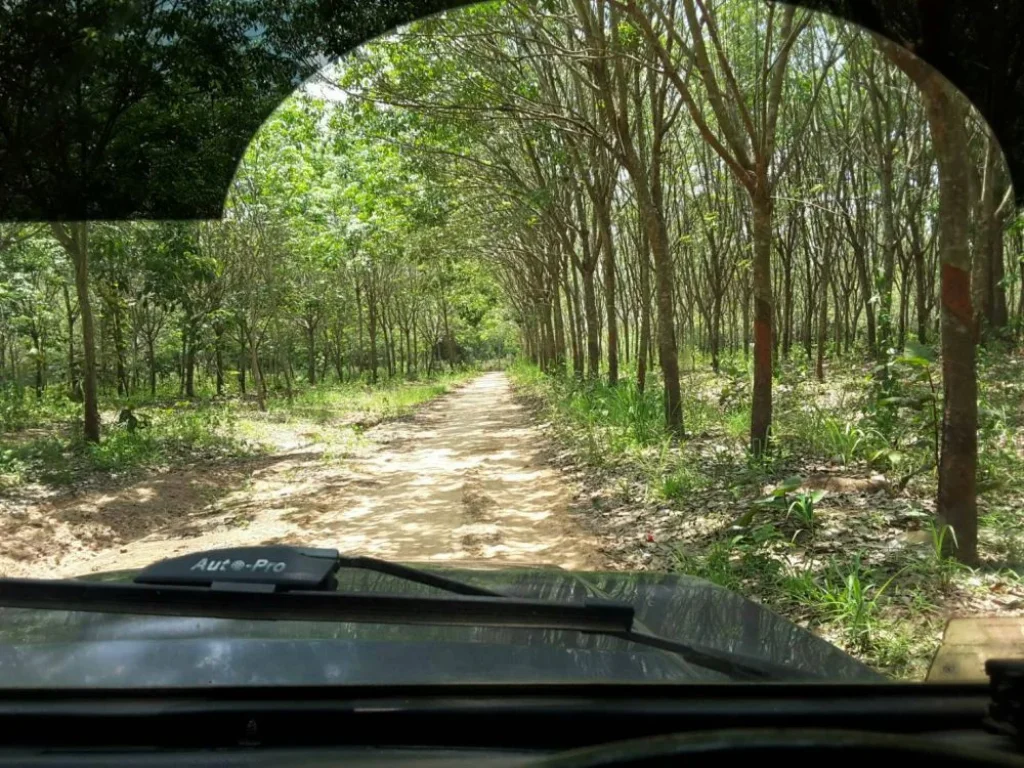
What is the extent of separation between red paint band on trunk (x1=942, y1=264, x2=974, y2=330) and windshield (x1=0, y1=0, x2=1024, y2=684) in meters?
0.02

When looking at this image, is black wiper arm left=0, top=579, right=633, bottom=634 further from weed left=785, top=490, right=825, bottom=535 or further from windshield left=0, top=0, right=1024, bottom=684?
weed left=785, top=490, right=825, bottom=535

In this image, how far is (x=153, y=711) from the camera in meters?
1.50

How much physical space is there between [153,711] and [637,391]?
11978 mm

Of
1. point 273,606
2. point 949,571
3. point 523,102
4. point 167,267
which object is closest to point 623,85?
point 523,102

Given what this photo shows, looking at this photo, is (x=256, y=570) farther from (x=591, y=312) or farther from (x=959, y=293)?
(x=591, y=312)

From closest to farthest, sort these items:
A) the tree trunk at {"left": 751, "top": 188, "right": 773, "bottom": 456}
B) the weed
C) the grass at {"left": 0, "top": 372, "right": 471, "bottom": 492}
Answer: the weed < the tree trunk at {"left": 751, "top": 188, "right": 773, "bottom": 456} < the grass at {"left": 0, "top": 372, "right": 471, "bottom": 492}

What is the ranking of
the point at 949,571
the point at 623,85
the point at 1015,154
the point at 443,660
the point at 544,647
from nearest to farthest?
1. the point at 443,660
2. the point at 544,647
3. the point at 1015,154
4. the point at 949,571
5. the point at 623,85

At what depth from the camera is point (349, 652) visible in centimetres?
191

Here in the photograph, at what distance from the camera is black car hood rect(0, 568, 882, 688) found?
1738 millimetres

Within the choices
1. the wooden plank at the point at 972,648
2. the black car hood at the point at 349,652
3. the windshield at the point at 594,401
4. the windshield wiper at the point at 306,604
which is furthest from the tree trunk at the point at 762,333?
the windshield wiper at the point at 306,604

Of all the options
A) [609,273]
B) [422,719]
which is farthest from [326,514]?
[609,273]

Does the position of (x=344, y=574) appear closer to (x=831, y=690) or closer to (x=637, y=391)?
(x=831, y=690)

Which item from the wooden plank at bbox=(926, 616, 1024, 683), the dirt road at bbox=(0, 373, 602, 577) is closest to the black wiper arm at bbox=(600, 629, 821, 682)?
the wooden plank at bbox=(926, 616, 1024, 683)

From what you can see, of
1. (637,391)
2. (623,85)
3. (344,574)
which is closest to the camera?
(344,574)
